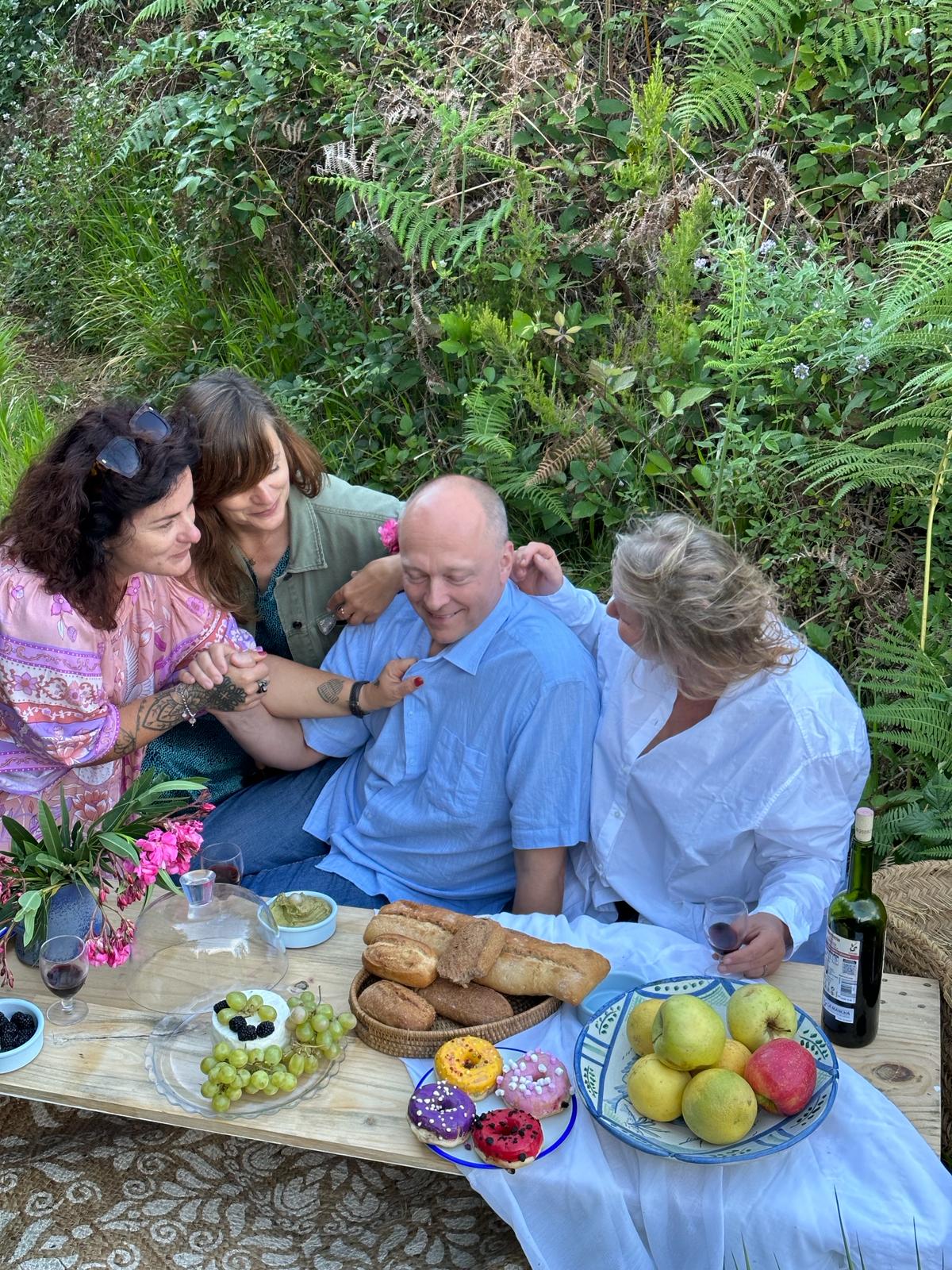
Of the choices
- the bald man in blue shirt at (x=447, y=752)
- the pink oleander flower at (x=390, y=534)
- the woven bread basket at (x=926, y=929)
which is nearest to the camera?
the woven bread basket at (x=926, y=929)

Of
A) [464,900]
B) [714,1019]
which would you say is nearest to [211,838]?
[464,900]

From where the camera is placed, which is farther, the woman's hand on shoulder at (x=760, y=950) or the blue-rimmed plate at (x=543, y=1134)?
→ the woman's hand on shoulder at (x=760, y=950)

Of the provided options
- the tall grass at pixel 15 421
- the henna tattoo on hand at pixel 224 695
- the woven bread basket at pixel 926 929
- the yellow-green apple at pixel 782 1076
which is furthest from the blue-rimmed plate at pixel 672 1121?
the tall grass at pixel 15 421

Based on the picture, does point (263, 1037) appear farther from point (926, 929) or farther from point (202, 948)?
point (926, 929)

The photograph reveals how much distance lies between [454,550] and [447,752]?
61 centimetres

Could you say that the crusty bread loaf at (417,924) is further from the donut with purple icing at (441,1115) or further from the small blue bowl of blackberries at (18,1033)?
the small blue bowl of blackberries at (18,1033)

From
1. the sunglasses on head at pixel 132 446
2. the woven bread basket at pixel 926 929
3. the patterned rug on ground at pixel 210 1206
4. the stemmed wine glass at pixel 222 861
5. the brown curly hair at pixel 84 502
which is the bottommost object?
the patterned rug on ground at pixel 210 1206

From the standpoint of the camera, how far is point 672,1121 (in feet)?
7.30

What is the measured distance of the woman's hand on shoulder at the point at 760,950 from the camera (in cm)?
258

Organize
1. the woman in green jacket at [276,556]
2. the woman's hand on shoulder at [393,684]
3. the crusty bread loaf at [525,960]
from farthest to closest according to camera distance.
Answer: the woman in green jacket at [276,556] → the woman's hand on shoulder at [393,684] → the crusty bread loaf at [525,960]

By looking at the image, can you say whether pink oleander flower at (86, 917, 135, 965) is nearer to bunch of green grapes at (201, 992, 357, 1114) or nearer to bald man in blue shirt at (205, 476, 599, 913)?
bunch of green grapes at (201, 992, 357, 1114)

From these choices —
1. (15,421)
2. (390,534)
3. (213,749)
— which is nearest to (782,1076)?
(390,534)

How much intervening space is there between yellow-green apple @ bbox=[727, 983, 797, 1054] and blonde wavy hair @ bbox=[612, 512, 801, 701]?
794 mm

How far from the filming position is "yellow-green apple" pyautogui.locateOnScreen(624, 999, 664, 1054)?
91.7 inches
